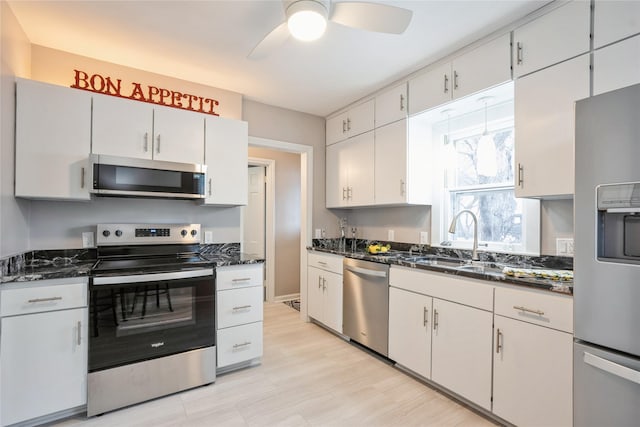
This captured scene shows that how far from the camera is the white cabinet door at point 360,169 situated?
324 centimetres

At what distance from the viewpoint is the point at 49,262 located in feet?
7.49

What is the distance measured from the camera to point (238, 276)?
2498 millimetres

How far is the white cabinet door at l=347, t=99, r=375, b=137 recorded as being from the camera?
127 inches

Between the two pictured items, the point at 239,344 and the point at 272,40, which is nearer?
the point at 272,40

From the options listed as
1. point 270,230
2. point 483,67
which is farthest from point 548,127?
Answer: point 270,230

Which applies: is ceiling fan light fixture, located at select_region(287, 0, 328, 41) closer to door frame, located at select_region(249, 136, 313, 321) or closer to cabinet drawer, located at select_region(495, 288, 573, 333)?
cabinet drawer, located at select_region(495, 288, 573, 333)

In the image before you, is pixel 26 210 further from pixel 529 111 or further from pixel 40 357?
pixel 529 111

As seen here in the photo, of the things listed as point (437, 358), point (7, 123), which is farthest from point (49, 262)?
point (437, 358)

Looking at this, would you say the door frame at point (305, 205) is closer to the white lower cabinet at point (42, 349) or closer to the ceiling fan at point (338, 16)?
the ceiling fan at point (338, 16)

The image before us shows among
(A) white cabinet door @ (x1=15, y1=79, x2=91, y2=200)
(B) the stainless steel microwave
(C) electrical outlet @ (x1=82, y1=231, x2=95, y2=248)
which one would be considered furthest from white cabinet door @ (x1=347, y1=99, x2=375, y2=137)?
(C) electrical outlet @ (x1=82, y1=231, x2=95, y2=248)

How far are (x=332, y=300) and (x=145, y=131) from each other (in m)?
2.38

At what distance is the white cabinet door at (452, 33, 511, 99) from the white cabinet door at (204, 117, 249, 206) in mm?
1899

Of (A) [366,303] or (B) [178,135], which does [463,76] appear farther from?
(B) [178,135]

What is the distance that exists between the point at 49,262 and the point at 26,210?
1.37 ft
